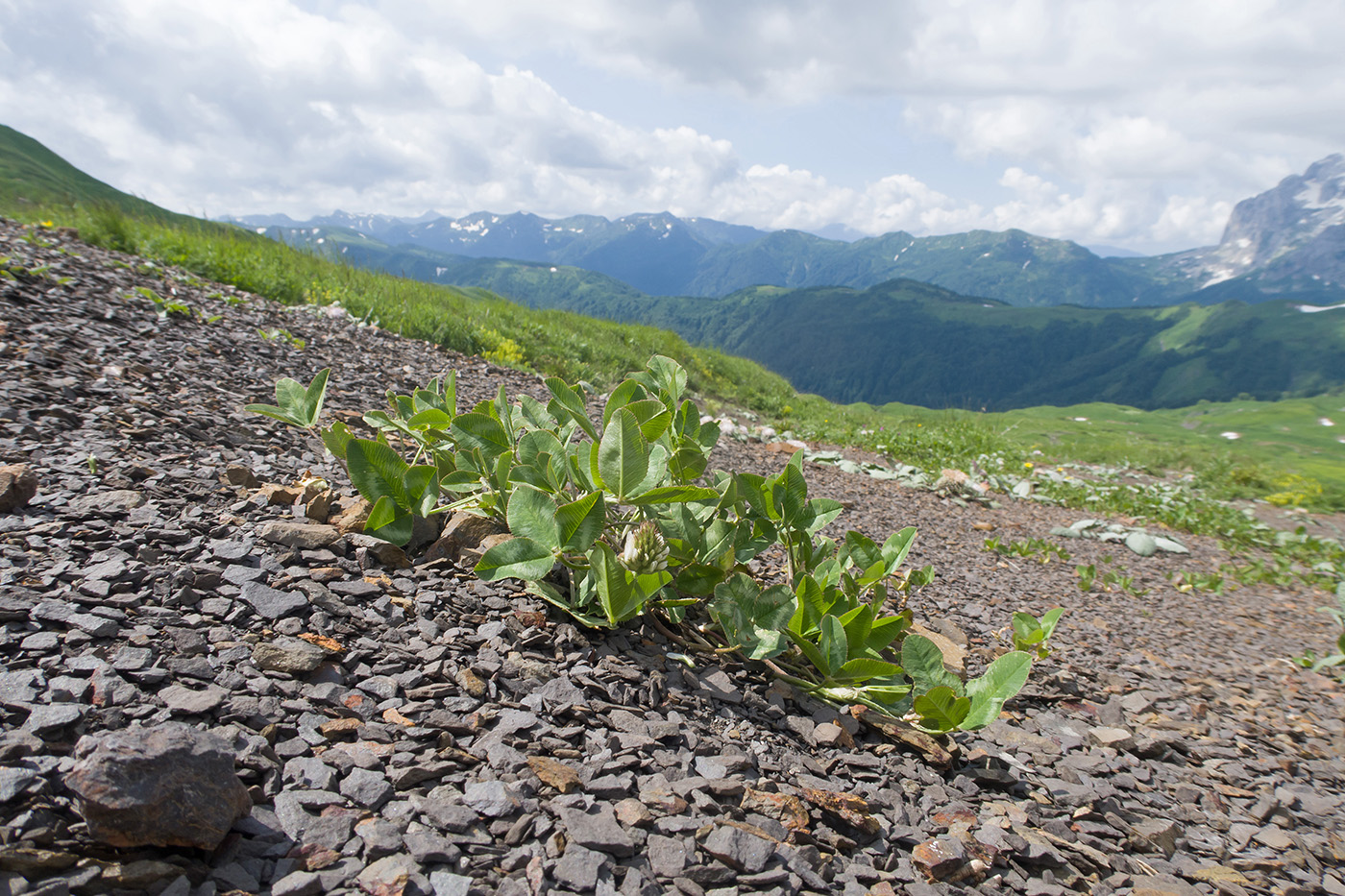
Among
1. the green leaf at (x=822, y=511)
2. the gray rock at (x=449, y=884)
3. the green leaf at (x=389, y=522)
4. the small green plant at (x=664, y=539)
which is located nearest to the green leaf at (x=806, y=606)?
the small green plant at (x=664, y=539)

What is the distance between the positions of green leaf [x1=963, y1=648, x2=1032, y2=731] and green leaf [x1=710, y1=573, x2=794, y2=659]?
0.44 m

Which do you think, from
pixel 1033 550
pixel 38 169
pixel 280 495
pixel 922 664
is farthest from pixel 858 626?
pixel 38 169

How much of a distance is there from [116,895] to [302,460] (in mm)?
2602

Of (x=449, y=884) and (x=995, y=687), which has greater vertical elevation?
(x=995, y=687)

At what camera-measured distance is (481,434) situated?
2.47 meters

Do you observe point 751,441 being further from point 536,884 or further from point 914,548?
point 536,884

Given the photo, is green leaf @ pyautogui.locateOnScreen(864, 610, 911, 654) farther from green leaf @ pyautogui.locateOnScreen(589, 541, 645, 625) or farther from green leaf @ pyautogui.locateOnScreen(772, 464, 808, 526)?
green leaf @ pyautogui.locateOnScreen(589, 541, 645, 625)

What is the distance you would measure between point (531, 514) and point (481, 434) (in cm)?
62

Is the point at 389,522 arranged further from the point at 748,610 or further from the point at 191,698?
Result: the point at 748,610

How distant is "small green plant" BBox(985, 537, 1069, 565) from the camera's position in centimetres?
582

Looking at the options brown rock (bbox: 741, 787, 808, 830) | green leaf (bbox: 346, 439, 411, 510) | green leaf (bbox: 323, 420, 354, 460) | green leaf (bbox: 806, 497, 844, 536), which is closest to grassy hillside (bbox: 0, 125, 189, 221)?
green leaf (bbox: 323, 420, 354, 460)

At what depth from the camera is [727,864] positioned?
1.45 metres

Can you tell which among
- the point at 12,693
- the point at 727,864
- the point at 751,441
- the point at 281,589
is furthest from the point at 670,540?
the point at 751,441

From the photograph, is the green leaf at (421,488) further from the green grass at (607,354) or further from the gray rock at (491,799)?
the green grass at (607,354)
